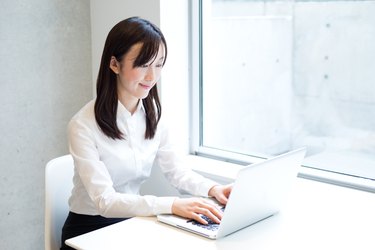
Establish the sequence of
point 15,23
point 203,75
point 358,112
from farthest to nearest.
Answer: point 203,75 → point 15,23 → point 358,112

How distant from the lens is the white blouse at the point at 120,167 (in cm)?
167

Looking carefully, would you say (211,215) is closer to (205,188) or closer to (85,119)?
(205,188)

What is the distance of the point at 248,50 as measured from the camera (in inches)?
95.5

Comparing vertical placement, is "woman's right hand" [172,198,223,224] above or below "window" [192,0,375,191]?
below

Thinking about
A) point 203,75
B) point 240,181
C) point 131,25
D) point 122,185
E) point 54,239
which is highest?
point 131,25

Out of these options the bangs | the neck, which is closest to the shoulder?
the neck

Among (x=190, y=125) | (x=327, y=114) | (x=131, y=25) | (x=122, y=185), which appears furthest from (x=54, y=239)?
(x=327, y=114)

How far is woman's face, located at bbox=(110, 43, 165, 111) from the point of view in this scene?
179 cm

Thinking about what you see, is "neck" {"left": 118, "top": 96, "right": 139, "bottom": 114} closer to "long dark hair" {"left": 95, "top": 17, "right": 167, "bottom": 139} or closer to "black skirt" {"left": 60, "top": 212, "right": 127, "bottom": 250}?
"long dark hair" {"left": 95, "top": 17, "right": 167, "bottom": 139}

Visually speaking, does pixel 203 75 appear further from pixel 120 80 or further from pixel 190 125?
pixel 120 80

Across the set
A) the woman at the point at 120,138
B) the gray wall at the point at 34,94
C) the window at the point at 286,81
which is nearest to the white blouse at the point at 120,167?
the woman at the point at 120,138

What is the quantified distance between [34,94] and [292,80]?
1.19 metres

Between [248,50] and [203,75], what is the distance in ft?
0.91

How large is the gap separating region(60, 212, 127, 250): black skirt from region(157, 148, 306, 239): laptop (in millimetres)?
333
